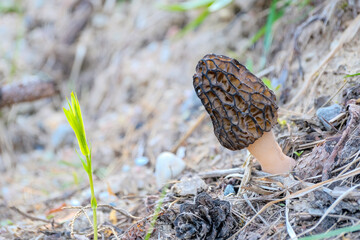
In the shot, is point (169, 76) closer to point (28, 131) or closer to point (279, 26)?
point (279, 26)

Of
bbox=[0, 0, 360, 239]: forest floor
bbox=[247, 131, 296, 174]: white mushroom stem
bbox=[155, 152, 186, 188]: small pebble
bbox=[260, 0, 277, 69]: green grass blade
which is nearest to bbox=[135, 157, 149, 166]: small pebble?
bbox=[0, 0, 360, 239]: forest floor

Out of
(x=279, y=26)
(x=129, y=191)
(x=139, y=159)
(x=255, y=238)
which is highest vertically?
(x=279, y=26)

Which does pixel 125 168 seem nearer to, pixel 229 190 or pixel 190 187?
pixel 190 187

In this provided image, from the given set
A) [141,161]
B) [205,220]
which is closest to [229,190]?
[205,220]

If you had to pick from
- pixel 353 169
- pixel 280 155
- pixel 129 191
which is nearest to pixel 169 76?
pixel 129 191

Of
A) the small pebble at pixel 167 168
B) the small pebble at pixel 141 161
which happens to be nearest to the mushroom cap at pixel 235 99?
the small pebble at pixel 167 168

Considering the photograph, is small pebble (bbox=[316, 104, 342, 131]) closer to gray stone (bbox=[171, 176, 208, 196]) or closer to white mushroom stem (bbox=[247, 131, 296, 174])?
white mushroom stem (bbox=[247, 131, 296, 174])
